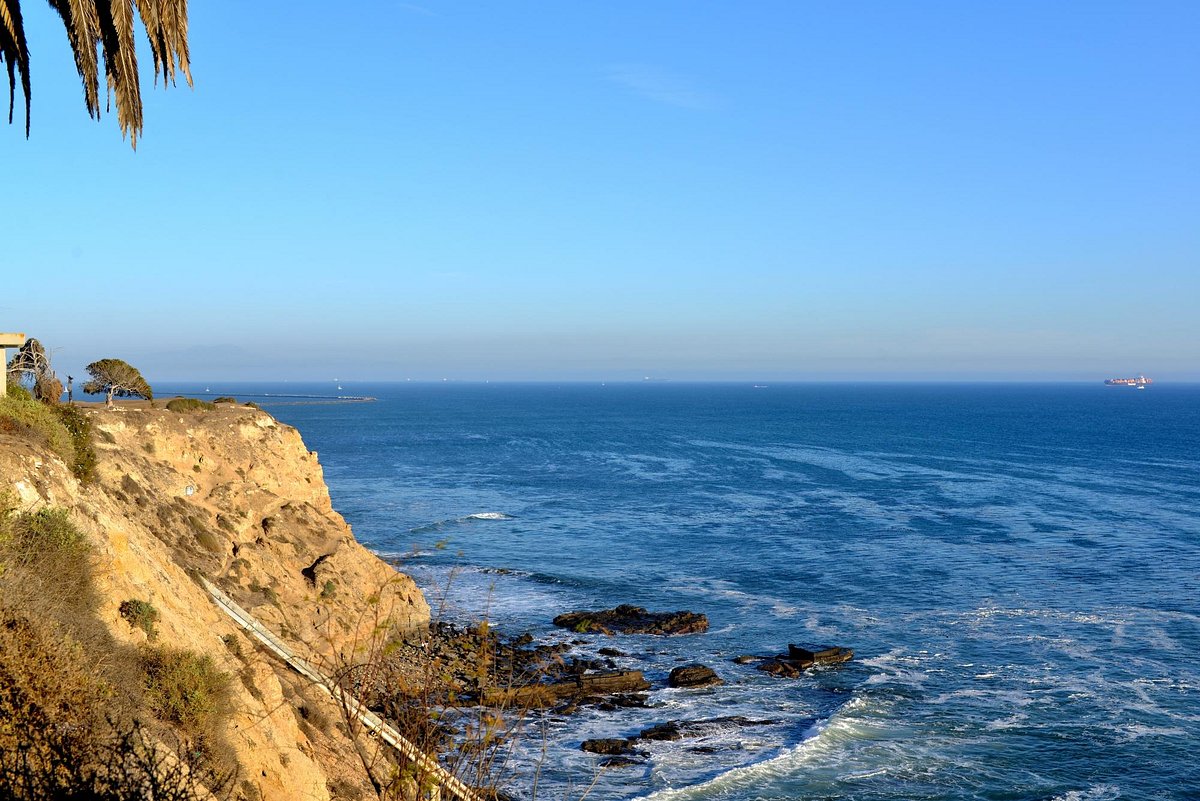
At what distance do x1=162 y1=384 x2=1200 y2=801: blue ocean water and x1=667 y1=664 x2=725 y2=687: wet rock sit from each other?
80cm

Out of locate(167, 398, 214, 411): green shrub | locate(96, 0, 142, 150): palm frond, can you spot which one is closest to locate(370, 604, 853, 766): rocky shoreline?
locate(167, 398, 214, 411): green shrub

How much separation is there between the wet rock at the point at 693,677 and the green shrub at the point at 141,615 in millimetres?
22057

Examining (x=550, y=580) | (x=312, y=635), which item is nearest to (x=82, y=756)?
(x=312, y=635)

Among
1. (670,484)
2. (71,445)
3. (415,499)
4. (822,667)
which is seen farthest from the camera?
(670,484)

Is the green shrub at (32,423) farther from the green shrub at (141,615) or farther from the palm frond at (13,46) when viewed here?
the palm frond at (13,46)

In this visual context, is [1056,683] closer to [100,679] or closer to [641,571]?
[641,571]

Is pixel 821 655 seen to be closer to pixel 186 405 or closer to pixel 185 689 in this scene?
pixel 185 689

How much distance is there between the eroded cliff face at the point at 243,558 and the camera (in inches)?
717

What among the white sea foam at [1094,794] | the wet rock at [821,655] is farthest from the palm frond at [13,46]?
the wet rock at [821,655]

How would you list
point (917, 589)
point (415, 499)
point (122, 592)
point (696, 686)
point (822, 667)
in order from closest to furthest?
point (122, 592), point (696, 686), point (822, 667), point (917, 589), point (415, 499)

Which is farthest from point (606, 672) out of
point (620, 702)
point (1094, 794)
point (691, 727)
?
point (1094, 794)

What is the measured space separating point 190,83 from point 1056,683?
116 feet

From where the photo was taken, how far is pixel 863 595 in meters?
48.8

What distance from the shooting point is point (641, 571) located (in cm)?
5444
